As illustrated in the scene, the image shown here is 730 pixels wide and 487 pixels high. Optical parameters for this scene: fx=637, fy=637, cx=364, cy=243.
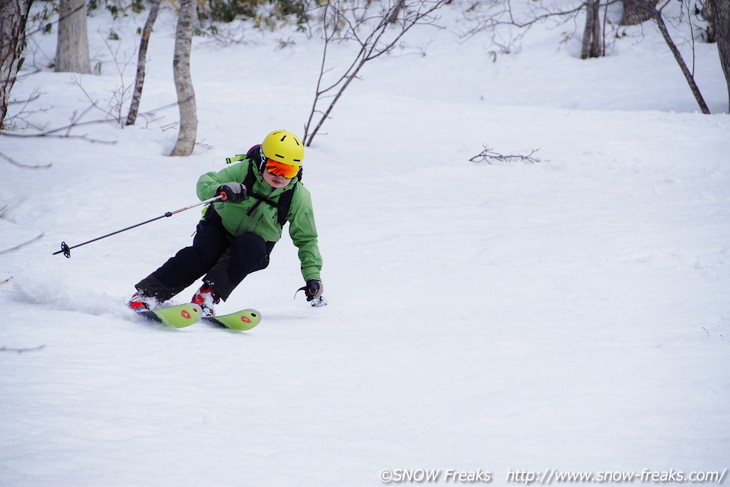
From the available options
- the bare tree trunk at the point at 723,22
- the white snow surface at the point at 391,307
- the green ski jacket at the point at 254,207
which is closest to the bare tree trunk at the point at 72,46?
the white snow surface at the point at 391,307

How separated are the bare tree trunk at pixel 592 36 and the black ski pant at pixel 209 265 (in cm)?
1352

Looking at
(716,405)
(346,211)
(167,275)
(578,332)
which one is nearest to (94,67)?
(346,211)

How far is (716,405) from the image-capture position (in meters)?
2.90

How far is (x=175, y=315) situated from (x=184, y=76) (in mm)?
6227

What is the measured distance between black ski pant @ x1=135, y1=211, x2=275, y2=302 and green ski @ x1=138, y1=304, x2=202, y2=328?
14.2 inches

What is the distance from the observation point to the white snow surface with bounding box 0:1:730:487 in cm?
244

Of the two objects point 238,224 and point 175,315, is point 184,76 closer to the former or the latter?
point 238,224

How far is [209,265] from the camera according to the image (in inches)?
176

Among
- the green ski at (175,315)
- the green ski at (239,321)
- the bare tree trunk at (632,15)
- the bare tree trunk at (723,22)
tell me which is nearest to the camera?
the green ski at (175,315)

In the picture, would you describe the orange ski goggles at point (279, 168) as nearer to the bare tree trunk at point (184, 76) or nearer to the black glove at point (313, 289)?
the black glove at point (313, 289)

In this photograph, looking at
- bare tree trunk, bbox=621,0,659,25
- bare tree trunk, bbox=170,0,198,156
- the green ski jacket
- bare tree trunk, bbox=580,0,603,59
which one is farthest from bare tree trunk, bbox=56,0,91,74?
bare tree trunk, bbox=621,0,659,25

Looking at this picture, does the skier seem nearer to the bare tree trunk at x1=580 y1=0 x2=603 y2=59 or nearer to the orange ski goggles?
the orange ski goggles

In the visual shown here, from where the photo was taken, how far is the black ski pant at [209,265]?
14.3 feet

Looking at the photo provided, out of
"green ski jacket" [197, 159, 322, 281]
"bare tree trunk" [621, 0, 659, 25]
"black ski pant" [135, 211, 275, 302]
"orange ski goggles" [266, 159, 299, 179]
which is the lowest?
"black ski pant" [135, 211, 275, 302]
